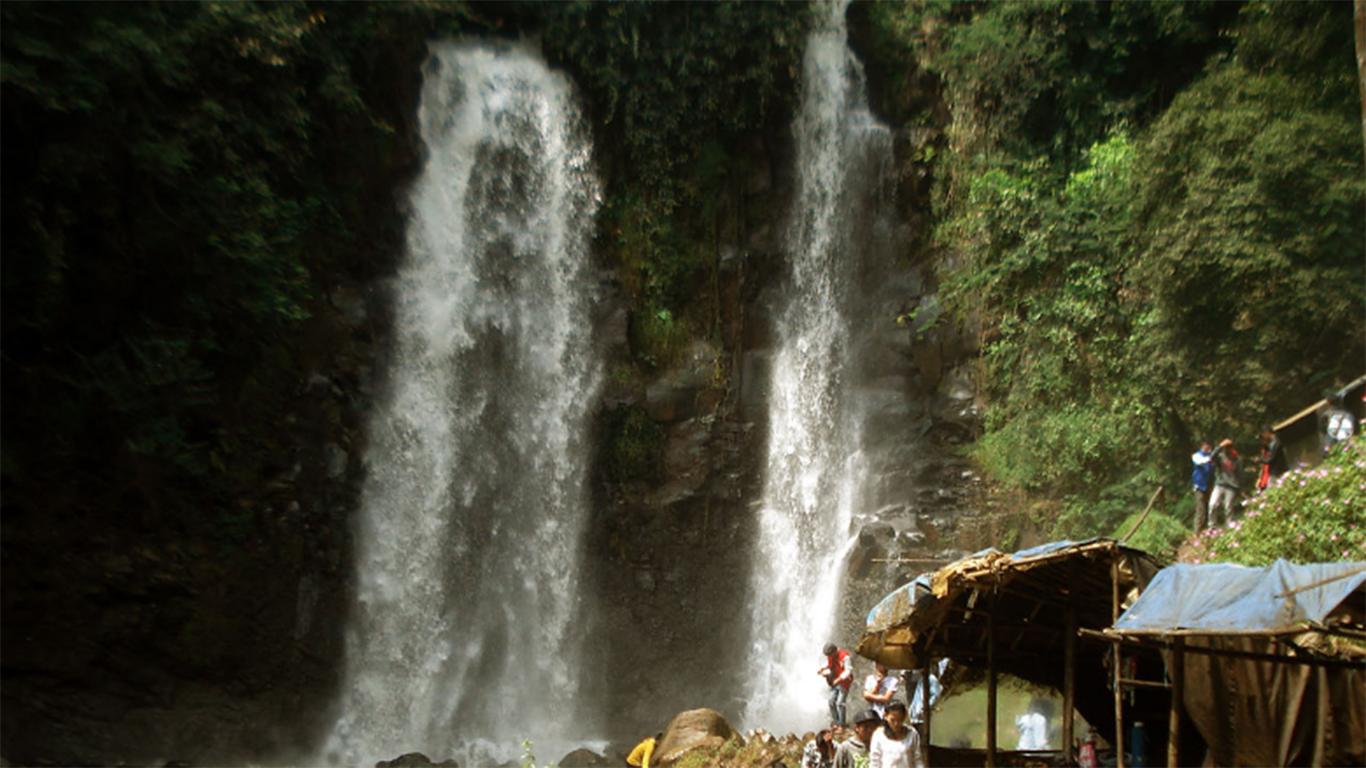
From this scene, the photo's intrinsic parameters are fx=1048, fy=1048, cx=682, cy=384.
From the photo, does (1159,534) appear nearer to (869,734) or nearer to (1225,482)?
(1225,482)

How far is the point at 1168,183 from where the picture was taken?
15242 mm

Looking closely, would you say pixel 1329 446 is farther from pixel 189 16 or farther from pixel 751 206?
pixel 189 16

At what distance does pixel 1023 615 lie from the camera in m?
10.0

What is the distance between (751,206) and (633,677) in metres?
9.00

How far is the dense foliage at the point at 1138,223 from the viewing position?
13.9 metres

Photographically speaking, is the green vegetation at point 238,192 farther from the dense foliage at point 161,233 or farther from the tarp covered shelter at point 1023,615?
the tarp covered shelter at point 1023,615

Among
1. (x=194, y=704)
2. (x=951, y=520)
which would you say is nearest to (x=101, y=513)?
(x=194, y=704)

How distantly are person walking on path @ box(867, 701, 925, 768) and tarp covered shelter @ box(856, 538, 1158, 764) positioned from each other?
5.99 feet

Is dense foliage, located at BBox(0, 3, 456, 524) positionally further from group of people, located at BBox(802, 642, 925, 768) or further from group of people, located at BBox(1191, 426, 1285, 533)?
group of people, located at BBox(1191, 426, 1285, 533)

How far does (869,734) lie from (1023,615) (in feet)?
9.33

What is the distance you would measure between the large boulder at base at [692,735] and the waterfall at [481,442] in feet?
14.4

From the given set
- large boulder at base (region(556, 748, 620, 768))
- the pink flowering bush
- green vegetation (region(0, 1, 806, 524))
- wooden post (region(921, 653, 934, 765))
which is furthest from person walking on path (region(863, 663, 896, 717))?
green vegetation (region(0, 1, 806, 524))

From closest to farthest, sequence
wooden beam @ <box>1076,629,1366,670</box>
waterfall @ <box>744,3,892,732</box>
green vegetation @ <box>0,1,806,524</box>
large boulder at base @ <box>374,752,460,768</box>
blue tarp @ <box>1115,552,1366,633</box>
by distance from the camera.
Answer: blue tarp @ <box>1115,552,1366,633</box> < wooden beam @ <box>1076,629,1366,670</box> < green vegetation @ <box>0,1,806,524</box> < large boulder at base @ <box>374,752,460,768</box> < waterfall @ <box>744,3,892,732</box>

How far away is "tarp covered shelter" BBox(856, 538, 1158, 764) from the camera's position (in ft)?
27.1
